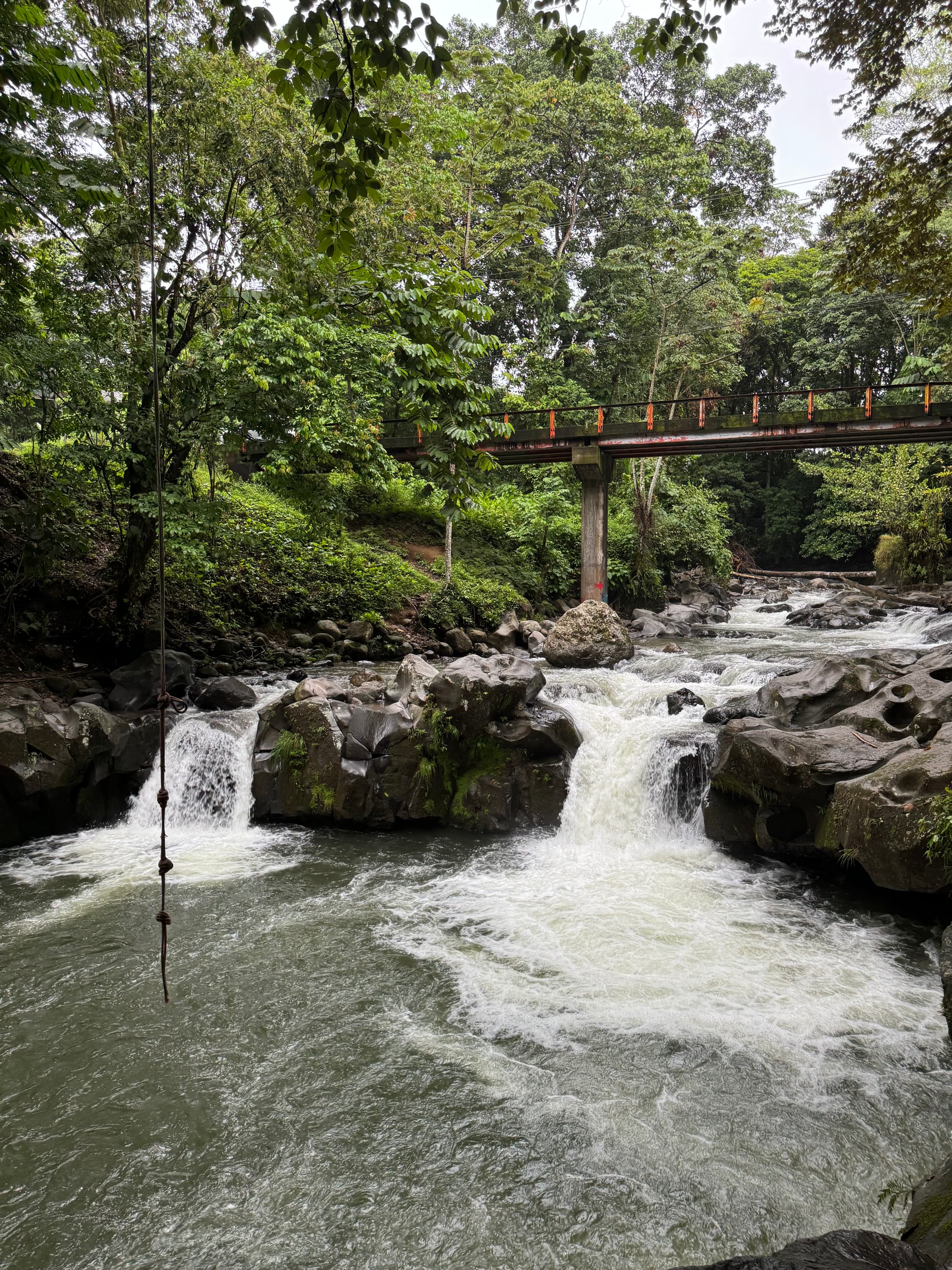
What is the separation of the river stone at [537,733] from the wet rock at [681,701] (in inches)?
63.1

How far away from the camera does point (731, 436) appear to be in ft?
57.3

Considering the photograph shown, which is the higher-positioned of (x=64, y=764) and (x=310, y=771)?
(x=64, y=764)

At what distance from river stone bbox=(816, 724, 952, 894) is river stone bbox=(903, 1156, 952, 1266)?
3320mm

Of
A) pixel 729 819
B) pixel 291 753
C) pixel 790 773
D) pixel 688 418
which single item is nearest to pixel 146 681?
pixel 291 753

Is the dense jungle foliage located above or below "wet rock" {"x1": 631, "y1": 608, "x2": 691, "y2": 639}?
above

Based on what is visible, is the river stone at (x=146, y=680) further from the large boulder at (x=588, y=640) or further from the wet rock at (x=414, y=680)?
the large boulder at (x=588, y=640)

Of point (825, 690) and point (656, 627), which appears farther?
point (656, 627)

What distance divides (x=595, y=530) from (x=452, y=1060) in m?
16.5

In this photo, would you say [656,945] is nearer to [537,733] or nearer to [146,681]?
[537,733]

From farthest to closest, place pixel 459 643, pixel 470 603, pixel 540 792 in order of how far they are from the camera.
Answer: pixel 470 603, pixel 459 643, pixel 540 792

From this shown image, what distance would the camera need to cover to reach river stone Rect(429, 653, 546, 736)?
8.49 metres

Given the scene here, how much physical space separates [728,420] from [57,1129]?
1744cm

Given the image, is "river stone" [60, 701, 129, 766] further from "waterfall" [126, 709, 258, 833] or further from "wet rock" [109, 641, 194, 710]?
"waterfall" [126, 709, 258, 833]

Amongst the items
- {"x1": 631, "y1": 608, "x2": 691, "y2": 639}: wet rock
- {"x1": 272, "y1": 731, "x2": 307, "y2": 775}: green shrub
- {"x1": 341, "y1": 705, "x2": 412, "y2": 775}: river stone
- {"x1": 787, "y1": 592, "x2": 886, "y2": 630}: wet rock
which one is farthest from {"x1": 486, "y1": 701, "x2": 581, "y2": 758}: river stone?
{"x1": 787, "y1": 592, "x2": 886, "y2": 630}: wet rock
